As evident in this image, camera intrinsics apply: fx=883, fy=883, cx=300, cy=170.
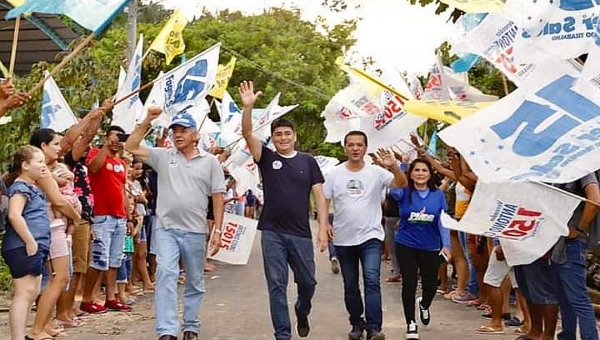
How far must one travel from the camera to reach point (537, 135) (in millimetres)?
5203

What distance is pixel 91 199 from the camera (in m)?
8.37

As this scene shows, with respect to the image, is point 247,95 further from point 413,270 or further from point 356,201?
point 413,270

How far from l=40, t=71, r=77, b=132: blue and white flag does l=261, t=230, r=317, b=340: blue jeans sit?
2526 mm

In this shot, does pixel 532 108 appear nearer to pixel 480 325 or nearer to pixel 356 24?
pixel 480 325

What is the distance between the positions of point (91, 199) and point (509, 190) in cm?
427

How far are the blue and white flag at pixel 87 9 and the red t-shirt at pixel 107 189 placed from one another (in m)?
2.05

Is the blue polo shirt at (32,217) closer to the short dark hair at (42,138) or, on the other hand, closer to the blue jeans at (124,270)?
the short dark hair at (42,138)

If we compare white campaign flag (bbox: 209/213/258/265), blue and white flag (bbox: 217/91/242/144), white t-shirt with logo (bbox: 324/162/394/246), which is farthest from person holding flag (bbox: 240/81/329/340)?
blue and white flag (bbox: 217/91/242/144)

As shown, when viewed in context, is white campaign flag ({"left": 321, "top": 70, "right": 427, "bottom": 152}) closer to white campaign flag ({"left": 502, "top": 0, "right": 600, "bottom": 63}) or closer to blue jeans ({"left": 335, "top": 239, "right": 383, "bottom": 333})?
blue jeans ({"left": 335, "top": 239, "right": 383, "bottom": 333})

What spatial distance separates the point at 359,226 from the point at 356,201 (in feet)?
0.73

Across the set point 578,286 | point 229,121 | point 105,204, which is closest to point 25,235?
point 105,204

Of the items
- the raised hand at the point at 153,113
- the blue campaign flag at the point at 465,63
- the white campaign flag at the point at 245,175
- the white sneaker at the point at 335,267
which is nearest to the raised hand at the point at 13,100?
the raised hand at the point at 153,113

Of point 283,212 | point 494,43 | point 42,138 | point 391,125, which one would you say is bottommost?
point 283,212

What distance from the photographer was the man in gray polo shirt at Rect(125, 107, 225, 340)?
7.30 metres
